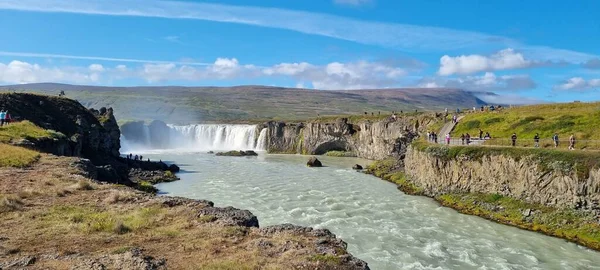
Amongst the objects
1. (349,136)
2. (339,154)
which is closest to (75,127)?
(339,154)

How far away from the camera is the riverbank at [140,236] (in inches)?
476

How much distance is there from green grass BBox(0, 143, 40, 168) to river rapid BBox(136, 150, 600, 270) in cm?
1554

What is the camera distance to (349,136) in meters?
108

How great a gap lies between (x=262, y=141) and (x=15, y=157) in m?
93.5

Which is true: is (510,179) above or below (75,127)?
below

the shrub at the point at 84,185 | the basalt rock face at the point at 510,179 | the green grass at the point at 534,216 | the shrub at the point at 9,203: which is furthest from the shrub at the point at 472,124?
the shrub at the point at 9,203

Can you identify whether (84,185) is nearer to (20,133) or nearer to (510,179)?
(20,133)

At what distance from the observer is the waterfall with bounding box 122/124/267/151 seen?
124250mm

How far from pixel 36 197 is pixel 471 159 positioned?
3515 centimetres

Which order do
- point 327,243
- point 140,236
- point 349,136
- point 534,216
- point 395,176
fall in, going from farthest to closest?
point 349,136, point 395,176, point 534,216, point 140,236, point 327,243

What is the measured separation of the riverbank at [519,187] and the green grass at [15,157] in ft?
111

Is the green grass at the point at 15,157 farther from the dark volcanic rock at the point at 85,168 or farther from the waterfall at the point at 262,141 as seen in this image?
the waterfall at the point at 262,141

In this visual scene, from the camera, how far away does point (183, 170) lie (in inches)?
2707

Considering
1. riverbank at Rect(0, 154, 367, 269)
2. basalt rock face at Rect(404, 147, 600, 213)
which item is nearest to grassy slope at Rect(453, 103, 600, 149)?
basalt rock face at Rect(404, 147, 600, 213)
